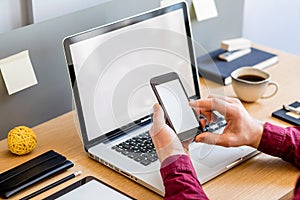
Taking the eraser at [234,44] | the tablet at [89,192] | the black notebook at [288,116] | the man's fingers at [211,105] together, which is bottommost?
the black notebook at [288,116]

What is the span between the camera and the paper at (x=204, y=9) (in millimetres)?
1689

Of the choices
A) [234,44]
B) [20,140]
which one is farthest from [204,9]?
[20,140]

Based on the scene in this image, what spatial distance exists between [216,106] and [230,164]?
0.13 metres

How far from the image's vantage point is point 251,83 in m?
1.44

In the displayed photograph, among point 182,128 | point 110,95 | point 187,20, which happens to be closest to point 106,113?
point 110,95

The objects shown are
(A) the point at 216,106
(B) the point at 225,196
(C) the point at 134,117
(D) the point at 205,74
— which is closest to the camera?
(B) the point at 225,196

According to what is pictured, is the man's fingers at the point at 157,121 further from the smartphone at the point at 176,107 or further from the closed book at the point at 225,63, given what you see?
the closed book at the point at 225,63

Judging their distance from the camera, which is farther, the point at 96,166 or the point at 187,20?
the point at 187,20

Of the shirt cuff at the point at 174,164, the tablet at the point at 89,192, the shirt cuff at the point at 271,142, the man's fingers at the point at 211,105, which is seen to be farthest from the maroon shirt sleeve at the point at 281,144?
the tablet at the point at 89,192

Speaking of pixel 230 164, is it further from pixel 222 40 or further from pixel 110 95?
pixel 222 40

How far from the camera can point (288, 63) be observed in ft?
5.58

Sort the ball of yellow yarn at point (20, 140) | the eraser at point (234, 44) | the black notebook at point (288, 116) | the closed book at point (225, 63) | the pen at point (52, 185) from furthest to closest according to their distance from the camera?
the eraser at point (234, 44)
the closed book at point (225, 63)
the black notebook at point (288, 116)
the ball of yellow yarn at point (20, 140)
the pen at point (52, 185)

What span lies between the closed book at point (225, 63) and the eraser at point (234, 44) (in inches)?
0.8

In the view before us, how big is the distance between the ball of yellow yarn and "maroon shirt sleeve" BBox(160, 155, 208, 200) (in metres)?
0.33
